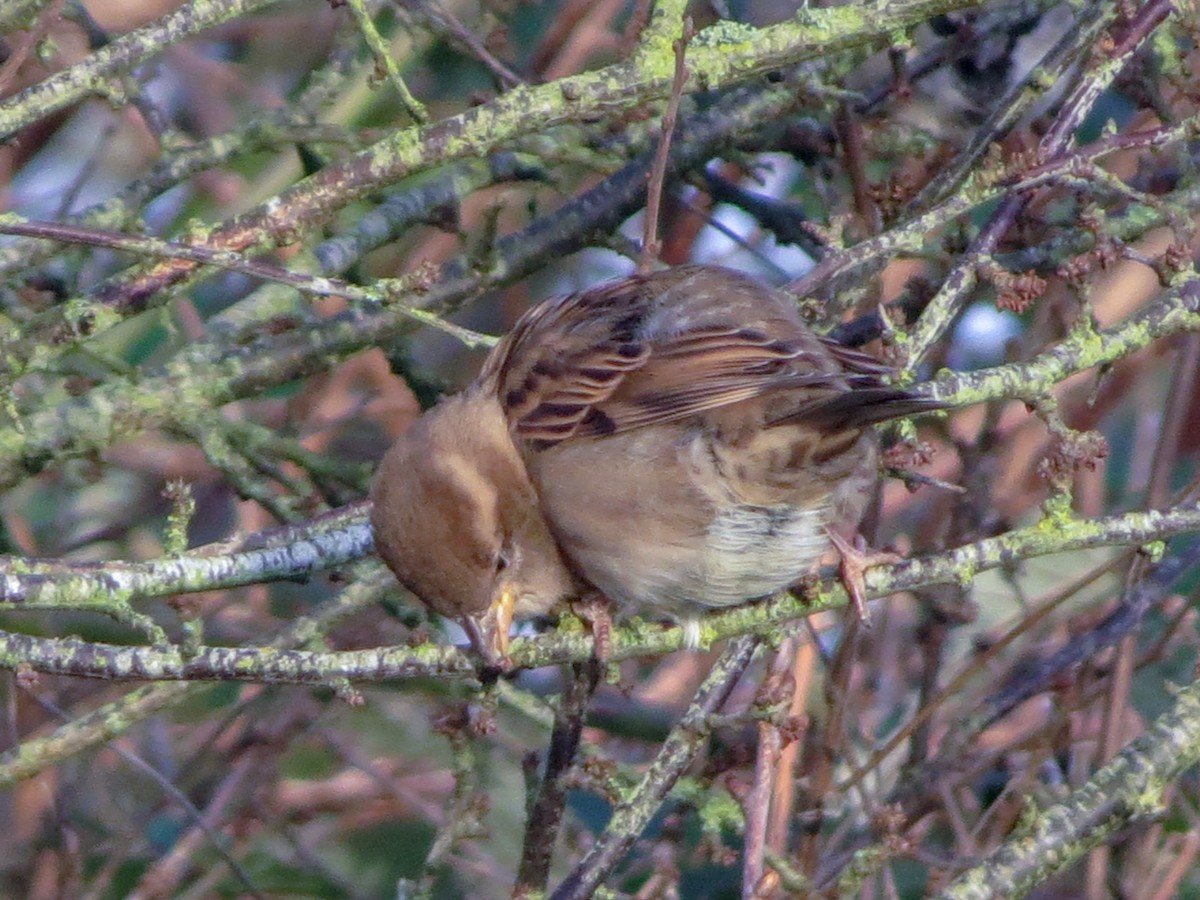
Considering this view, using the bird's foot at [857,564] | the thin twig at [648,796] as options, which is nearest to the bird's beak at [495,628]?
the thin twig at [648,796]

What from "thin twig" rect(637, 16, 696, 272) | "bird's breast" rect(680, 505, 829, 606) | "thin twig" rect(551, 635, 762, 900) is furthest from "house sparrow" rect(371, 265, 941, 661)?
"thin twig" rect(637, 16, 696, 272)

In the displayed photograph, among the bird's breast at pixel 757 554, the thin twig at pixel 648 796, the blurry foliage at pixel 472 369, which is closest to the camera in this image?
the thin twig at pixel 648 796

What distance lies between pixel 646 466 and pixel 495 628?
411mm

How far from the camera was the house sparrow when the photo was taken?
117 inches

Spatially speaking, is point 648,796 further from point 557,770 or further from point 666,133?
point 666,133

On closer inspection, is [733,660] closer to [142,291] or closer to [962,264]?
[962,264]

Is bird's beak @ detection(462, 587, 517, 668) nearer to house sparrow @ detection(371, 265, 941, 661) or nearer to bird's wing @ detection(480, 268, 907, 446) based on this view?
house sparrow @ detection(371, 265, 941, 661)

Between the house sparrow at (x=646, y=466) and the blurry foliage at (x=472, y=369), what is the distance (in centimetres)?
15

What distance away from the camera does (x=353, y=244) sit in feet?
12.1

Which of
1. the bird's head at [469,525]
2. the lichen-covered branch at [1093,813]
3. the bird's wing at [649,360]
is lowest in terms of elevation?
the lichen-covered branch at [1093,813]

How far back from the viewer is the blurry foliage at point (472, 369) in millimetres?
3055

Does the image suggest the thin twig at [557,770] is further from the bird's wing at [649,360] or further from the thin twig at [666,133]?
the thin twig at [666,133]

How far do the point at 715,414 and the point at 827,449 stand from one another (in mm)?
225

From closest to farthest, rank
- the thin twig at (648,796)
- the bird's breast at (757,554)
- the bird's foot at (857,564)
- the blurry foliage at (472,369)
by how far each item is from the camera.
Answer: the thin twig at (648,796), the bird's foot at (857,564), the bird's breast at (757,554), the blurry foliage at (472,369)
